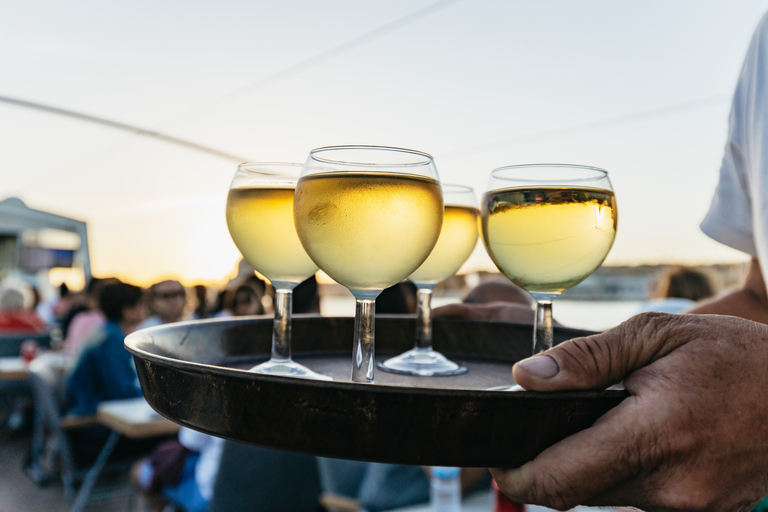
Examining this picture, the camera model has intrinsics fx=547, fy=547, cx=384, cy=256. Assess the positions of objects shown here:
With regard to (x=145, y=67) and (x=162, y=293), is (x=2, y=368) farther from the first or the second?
(x=145, y=67)

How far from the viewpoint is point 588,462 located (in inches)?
19.5

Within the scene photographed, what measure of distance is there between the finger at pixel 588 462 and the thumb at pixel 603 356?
0.12 ft

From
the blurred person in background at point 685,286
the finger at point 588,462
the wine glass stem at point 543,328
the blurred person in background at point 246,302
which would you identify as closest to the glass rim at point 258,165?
the wine glass stem at point 543,328

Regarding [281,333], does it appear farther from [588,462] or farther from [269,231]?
[588,462]

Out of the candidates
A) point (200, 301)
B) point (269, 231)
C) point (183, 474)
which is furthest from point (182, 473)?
point (200, 301)

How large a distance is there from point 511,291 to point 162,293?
12.7 feet

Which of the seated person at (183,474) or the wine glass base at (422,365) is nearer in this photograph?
the wine glass base at (422,365)

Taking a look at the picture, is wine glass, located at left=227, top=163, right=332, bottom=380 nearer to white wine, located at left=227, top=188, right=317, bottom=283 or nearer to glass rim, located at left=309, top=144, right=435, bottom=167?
white wine, located at left=227, top=188, right=317, bottom=283

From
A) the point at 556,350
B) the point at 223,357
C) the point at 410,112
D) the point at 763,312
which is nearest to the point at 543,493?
the point at 556,350

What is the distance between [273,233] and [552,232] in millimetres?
409

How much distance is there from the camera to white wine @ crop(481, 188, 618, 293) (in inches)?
29.8

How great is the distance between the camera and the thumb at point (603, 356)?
0.51 metres

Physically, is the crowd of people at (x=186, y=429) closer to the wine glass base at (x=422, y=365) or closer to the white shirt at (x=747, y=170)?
the wine glass base at (x=422, y=365)

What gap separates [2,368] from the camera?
5.88m
